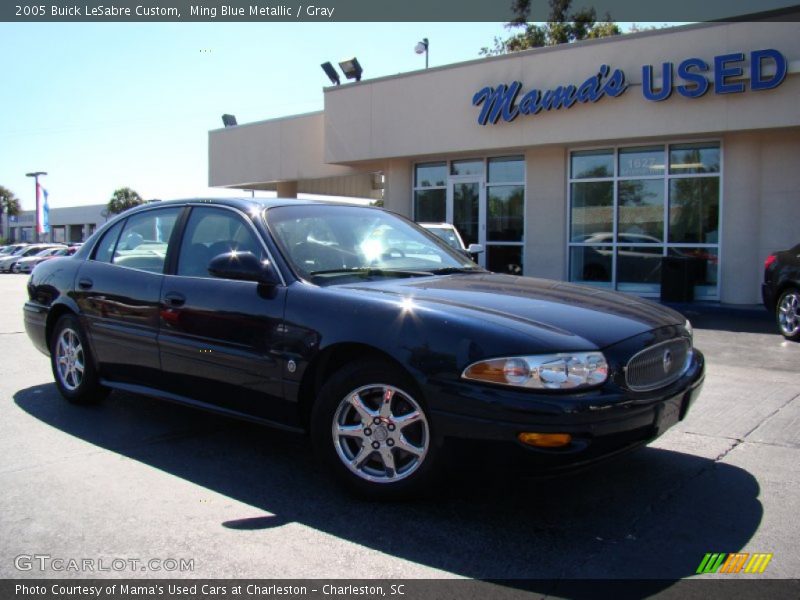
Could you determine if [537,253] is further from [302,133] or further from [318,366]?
[318,366]

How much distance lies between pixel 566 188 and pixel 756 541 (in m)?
13.3

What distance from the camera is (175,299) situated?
4.59 meters

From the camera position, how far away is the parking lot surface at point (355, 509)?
306 centimetres

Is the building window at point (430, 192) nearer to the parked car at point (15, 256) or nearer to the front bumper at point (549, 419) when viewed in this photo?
the front bumper at point (549, 419)

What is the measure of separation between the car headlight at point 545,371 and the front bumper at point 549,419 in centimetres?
5

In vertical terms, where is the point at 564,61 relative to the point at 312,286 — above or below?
above

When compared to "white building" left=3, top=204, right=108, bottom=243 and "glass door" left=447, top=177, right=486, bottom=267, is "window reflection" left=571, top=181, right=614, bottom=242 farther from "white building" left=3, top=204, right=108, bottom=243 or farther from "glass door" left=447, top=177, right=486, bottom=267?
"white building" left=3, top=204, right=108, bottom=243

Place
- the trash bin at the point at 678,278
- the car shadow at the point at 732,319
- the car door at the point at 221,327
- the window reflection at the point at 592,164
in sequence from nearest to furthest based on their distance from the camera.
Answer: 1. the car door at the point at 221,327
2. the car shadow at the point at 732,319
3. the trash bin at the point at 678,278
4. the window reflection at the point at 592,164

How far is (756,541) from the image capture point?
3244 millimetres

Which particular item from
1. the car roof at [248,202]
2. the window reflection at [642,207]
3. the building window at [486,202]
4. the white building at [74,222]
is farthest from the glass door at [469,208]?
the white building at [74,222]

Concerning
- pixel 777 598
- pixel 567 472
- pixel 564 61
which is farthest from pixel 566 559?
pixel 564 61

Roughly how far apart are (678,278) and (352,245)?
10.6 metres

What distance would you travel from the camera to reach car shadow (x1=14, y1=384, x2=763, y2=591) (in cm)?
307

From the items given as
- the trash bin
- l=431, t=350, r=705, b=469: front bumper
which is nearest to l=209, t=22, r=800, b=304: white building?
the trash bin
